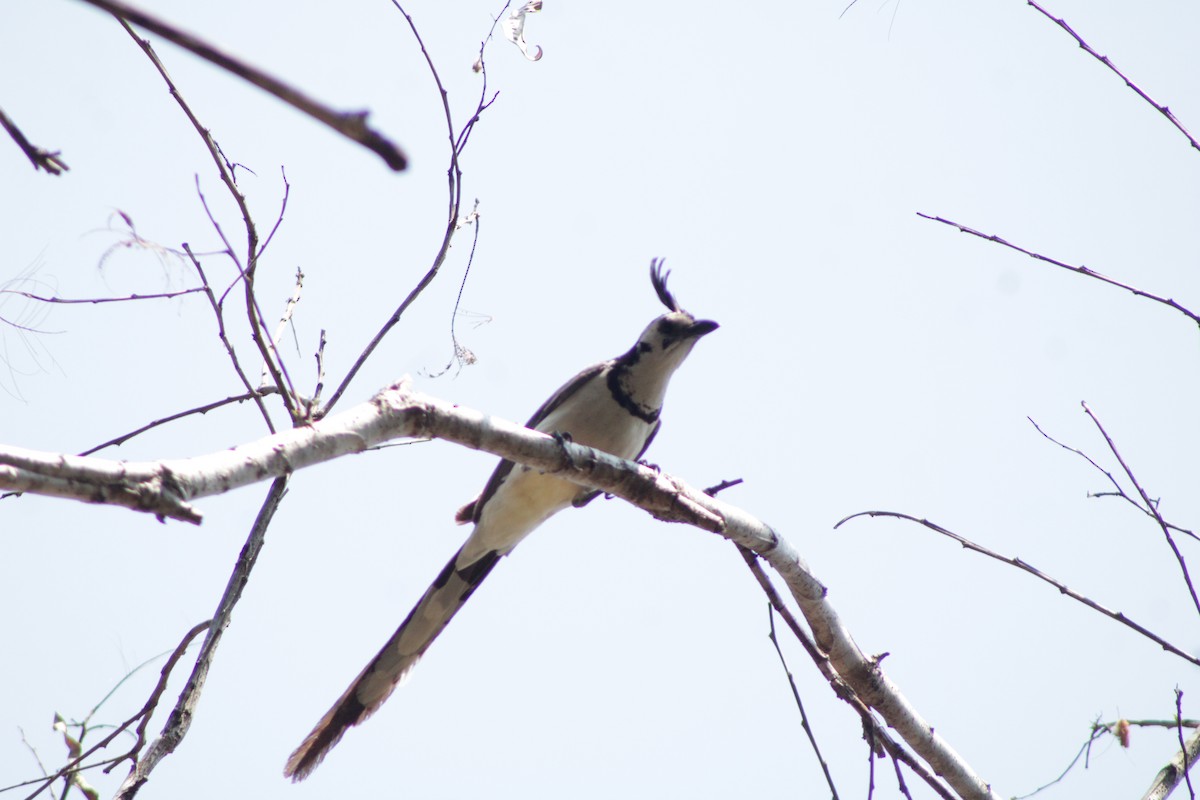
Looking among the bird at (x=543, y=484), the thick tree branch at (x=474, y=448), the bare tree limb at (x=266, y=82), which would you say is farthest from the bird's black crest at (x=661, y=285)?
the bare tree limb at (x=266, y=82)

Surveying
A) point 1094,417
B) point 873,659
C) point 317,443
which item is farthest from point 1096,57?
point 317,443

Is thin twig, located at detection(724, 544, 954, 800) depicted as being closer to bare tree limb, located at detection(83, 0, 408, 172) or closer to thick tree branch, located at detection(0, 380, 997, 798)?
thick tree branch, located at detection(0, 380, 997, 798)

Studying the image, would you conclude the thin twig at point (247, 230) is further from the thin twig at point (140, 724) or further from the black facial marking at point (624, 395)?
the black facial marking at point (624, 395)

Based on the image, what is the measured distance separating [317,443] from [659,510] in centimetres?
134

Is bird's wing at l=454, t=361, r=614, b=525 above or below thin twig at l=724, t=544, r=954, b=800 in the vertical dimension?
above

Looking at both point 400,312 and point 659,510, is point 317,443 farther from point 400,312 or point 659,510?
point 659,510

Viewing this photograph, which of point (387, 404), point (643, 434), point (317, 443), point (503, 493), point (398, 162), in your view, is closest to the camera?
point (398, 162)

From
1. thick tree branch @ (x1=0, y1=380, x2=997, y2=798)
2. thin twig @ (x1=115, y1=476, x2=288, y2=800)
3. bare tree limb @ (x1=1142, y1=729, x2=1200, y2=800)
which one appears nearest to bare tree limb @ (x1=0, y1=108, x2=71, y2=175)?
thick tree branch @ (x1=0, y1=380, x2=997, y2=798)

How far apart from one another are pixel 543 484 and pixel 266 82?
3998 mm

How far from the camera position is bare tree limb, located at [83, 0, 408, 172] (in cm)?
62

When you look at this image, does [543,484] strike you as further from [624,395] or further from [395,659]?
[395,659]

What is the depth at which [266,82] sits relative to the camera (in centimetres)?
62

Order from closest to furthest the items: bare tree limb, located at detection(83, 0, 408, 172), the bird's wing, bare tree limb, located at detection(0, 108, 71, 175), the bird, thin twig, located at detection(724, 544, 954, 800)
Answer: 1. bare tree limb, located at detection(83, 0, 408, 172)
2. bare tree limb, located at detection(0, 108, 71, 175)
3. thin twig, located at detection(724, 544, 954, 800)
4. the bird
5. the bird's wing

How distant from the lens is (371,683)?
3979 mm
